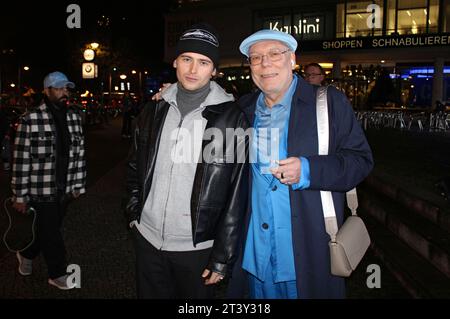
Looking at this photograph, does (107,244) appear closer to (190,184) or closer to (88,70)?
(190,184)

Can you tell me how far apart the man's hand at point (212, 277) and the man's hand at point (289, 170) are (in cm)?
72

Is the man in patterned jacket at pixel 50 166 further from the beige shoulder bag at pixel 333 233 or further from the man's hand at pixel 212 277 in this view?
the beige shoulder bag at pixel 333 233

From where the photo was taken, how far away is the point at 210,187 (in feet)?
8.62

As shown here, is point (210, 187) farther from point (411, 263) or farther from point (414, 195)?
point (414, 195)

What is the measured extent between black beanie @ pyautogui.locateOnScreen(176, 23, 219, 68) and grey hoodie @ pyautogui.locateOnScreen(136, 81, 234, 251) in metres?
0.22

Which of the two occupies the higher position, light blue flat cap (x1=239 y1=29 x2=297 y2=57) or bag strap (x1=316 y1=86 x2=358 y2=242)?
light blue flat cap (x1=239 y1=29 x2=297 y2=57)

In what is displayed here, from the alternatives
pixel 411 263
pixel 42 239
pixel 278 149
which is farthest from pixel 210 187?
pixel 411 263

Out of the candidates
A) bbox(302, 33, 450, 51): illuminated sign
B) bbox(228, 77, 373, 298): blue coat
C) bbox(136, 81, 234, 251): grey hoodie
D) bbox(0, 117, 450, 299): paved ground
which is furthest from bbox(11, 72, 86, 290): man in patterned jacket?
bbox(302, 33, 450, 51): illuminated sign

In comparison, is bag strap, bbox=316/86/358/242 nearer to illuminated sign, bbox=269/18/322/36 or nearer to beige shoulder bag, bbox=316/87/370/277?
beige shoulder bag, bbox=316/87/370/277

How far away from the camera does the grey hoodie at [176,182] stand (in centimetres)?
268

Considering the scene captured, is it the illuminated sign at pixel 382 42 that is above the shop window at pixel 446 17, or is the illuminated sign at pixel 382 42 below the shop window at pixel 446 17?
below

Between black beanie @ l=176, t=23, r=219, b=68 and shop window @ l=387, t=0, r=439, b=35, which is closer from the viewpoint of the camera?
black beanie @ l=176, t=23, r=219, b=68

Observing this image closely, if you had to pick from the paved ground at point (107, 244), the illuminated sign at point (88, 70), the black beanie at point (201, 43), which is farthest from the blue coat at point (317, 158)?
the illuminated sign at point (88, 70)

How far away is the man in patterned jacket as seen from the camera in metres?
4.25
